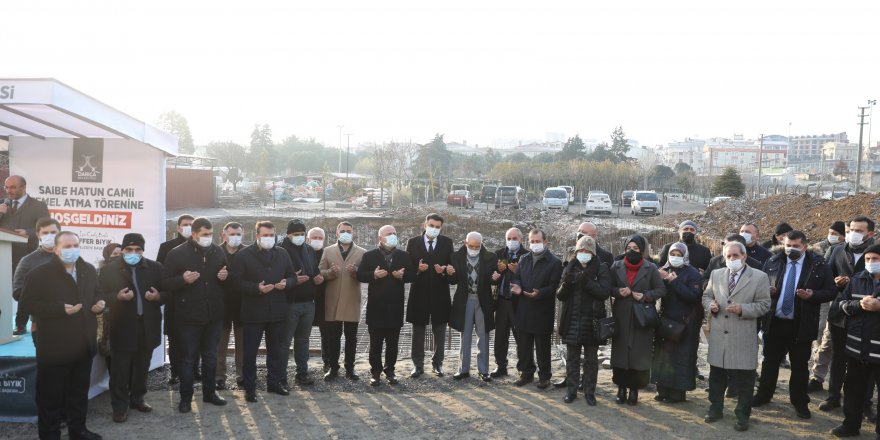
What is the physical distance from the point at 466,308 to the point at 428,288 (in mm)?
510

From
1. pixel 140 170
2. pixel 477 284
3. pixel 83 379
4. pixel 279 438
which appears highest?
pixel 140 170

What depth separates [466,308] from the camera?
25.9 ft

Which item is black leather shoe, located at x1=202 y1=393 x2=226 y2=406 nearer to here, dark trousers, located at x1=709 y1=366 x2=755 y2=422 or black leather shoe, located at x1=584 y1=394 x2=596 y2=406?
black leather shoe, located at x1=584 y1=394 x2=596 y2=406

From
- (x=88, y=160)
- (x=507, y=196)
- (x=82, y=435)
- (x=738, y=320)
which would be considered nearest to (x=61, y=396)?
(x=82, y=435)

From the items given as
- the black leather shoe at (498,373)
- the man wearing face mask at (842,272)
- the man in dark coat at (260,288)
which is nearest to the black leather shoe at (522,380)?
the black leather shoe at (498,373)

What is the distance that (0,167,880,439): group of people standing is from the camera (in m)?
5.75

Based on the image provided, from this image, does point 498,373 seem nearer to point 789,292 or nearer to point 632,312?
point 632,312

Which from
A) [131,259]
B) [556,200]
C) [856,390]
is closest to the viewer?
[856,390]

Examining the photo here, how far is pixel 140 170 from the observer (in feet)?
26.7

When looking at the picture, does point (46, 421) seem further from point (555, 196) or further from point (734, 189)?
point (734, 189)

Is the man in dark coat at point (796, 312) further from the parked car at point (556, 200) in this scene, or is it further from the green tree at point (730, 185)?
the green tree at point (730, 185)

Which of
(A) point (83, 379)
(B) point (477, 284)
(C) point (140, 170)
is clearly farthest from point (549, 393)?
(C) point (140, 170)

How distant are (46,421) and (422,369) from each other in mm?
3957

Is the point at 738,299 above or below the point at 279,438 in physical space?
above
